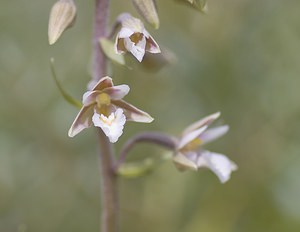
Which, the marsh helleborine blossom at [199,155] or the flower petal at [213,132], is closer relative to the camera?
the marsh helleborine blossom at [199,155]

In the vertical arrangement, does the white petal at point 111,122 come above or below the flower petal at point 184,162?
above

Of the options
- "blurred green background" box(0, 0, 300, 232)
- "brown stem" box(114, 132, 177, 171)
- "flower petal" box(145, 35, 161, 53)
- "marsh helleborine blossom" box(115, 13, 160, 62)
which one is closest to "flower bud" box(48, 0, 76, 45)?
"marsh helleborine blossom" box(115, 13, 160, 62)

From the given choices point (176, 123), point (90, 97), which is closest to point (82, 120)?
point (90, 97)

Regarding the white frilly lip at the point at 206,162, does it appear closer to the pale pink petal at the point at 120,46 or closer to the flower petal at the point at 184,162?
the flower petal at the point at 184,162

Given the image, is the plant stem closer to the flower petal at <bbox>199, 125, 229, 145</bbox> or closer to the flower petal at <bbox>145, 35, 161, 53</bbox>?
the flower petal at <bbox>145, 35, 161, 53</bbox>

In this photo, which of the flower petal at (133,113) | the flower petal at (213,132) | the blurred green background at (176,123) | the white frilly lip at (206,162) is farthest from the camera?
the blurred green background at (176,123)

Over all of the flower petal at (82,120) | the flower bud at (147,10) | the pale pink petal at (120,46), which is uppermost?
the flower bud at (147,10)

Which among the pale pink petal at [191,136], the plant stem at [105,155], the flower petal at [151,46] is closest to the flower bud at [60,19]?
the plant stem at [105,155]

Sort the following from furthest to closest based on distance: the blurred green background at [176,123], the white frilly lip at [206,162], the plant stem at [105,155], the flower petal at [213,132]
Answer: the blurred green background at [176,123]
the flower petal at [213,132]
the white frilly lip at [206,162]
the plant stem at [105,155]
